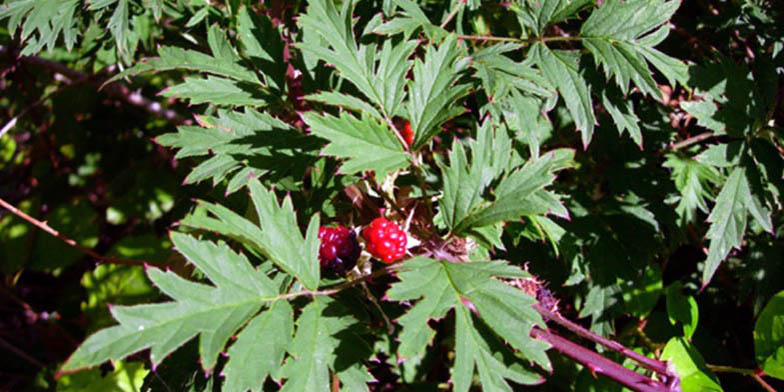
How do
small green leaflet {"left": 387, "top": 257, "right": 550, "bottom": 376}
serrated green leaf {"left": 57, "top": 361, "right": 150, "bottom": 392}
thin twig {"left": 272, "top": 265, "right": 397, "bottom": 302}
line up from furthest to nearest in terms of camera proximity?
serrated green leaf {"left": 57, "top": 361, "right": 150, "bottom": 392} < thin twig {"left": 272, "top": 265, "right": 397, "bottom": 302} < small green leaflet {"left": 387, "top": 257, "right": 550, "bottom": 376}

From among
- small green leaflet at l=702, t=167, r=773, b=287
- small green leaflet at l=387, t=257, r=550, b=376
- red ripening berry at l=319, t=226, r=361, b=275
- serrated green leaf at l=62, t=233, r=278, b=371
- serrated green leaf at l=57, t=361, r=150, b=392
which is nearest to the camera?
serrated green leaf at l=62, t=233, r=278, b=371

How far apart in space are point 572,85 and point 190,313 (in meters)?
1.14

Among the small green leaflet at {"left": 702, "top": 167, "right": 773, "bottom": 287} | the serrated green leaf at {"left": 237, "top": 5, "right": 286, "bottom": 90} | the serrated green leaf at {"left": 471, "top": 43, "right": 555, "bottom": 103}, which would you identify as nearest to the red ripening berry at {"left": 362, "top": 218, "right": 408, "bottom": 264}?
the serrated green leaf at {"left": 471, "top": 43, "right": 555, "bottom": 103}

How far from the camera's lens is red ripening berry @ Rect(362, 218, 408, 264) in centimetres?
129

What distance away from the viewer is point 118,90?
2697 millimetres

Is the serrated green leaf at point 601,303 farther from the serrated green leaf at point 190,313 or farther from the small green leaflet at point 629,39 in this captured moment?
the serrated green leaf at point 190,313

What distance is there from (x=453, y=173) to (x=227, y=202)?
696 millimetres

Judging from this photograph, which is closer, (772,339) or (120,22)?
(772,339)

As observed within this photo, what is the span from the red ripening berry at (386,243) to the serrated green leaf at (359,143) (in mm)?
122

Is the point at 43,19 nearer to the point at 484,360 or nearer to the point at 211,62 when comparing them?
the point at 211,62

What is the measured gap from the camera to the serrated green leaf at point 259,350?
3.59 ft

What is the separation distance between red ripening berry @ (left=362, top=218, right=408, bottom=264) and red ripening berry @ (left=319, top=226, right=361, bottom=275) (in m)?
0.06

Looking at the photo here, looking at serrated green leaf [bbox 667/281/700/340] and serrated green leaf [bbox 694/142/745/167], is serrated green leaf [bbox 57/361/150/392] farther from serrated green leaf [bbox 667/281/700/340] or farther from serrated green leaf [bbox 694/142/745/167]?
serrated green leaf [bbox 694/142/745/167]

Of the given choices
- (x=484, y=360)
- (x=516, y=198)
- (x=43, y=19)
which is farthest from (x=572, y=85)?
(x=43, y=19)
